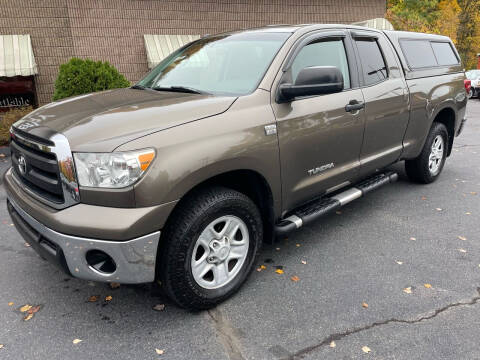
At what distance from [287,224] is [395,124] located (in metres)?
1.87

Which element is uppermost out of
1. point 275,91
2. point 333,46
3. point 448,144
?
point 333,46

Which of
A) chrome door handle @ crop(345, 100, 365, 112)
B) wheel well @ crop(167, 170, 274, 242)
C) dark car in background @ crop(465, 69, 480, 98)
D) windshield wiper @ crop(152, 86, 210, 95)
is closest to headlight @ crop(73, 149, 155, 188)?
wheel well @ crop(167, 170, 274, 242)

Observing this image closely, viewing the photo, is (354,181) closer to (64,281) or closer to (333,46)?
(333,46)

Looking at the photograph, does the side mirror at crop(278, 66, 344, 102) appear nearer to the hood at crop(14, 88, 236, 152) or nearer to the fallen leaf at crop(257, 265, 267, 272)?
the hood at crop(14, 88, 236, 152)

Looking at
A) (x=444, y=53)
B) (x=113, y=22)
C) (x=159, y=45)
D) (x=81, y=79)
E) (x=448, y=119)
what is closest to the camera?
(x=444, y=53)

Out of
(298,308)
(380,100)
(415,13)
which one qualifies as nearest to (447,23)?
(415,13)

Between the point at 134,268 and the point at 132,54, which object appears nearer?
the point at 134,268

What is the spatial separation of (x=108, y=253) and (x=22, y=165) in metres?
1.07

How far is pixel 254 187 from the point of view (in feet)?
9.95

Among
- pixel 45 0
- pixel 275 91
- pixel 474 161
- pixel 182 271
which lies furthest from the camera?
pixel 45 0

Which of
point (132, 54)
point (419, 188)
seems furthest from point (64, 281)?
point (132, 54)

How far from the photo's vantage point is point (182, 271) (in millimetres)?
2531

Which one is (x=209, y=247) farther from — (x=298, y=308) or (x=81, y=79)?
(x=81, y=79)

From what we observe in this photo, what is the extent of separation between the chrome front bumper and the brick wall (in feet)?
31.5
